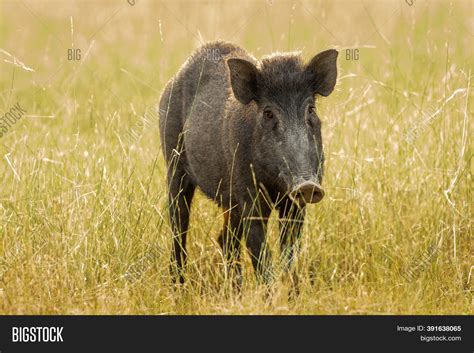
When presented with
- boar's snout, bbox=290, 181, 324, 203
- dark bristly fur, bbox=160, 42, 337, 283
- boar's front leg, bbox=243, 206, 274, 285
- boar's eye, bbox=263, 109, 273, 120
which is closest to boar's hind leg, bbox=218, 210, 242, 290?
dark bristly fur, bbox=160, 42, 337, 283

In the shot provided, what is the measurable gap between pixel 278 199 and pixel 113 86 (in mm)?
6750

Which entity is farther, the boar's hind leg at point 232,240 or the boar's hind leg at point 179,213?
the boar's hind leg at point 179,213

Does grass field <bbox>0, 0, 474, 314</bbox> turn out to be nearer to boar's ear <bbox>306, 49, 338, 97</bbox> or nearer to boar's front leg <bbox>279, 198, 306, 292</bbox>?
boar's front leg <bbox>279, 198, 306, 292</bbox>

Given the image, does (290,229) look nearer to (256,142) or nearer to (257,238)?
(257,238)

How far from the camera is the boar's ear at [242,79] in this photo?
6250mm

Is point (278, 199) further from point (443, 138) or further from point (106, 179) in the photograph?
point (443, 138)

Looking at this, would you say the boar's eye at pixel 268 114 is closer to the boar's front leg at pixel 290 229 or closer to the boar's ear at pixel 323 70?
the boar's ear at pixel 323 70

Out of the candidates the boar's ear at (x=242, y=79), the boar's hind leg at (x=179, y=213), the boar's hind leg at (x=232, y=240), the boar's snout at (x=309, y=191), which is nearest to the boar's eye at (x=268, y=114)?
the boar's ear at (x=242, y=79)

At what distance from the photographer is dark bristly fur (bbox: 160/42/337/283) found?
5.97 meters

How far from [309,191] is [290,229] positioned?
2.49ft

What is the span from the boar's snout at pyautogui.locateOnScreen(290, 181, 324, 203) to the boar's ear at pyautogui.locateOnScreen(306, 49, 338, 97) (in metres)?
1.00

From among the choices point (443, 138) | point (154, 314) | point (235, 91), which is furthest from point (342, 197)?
point (154, 314)

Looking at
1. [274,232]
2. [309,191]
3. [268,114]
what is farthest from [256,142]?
[274,232]

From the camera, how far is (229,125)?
21.6 ft
